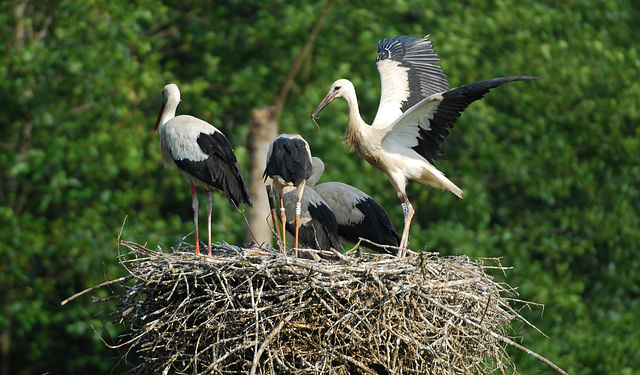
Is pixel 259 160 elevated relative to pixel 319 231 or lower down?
lower down

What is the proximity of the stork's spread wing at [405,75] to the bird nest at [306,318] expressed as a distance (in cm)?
213

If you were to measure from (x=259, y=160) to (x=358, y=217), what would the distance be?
1.81 metres

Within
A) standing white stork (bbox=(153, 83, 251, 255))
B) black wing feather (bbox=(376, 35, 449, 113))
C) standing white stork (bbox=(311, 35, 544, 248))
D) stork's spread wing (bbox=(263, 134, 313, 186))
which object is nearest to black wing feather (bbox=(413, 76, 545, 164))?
standing white stork (bbox=(311, 35, 544, 248))

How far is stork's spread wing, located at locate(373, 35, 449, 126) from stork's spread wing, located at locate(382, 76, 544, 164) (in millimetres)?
399

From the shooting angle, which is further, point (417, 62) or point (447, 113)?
point (417, 62)

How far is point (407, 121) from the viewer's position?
22.8 feet

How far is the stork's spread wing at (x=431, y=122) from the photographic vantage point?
6340 mm

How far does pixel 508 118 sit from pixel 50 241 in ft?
19.2

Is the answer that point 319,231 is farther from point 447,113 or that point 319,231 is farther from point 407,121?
point 447,113

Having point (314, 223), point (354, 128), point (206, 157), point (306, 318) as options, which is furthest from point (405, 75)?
point (306, 318)

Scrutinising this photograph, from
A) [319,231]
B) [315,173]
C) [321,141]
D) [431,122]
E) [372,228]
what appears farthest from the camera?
[321,141]

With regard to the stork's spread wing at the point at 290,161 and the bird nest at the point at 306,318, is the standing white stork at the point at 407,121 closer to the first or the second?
the stork's spread wing at the point at 290,161

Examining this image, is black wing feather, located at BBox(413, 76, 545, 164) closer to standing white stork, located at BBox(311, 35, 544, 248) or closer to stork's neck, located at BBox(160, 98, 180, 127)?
standing white stork, located at BBox(311, 35, 544, 248)

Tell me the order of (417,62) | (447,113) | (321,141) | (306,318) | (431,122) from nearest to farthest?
(306,318) < (447,113) < (431,122) < (417,62) < (321,141)
